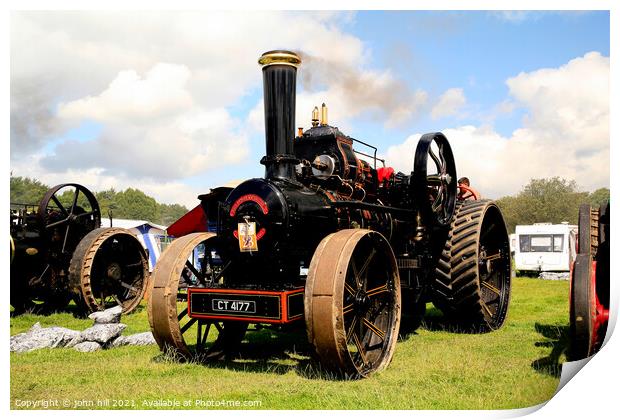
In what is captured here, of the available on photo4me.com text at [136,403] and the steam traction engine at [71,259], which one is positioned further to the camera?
the steam traction engine at [71,259]

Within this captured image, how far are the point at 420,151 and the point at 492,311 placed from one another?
3490mm

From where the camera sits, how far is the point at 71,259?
9688 mm

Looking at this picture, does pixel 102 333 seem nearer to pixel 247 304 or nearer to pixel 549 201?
pixel 247 304

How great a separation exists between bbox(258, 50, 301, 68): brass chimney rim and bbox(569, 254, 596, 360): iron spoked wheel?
2986 millimetres

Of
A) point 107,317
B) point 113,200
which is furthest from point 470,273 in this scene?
point 113,200

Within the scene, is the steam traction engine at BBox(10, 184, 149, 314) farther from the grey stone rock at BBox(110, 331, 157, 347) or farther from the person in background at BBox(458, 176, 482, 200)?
the person in background at BBox(458, 176, 482, 200)

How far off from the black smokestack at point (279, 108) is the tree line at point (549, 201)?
2690mm

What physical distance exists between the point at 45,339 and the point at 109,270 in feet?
12.3

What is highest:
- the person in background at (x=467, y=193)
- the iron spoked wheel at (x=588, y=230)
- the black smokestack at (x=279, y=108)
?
the black smokestack at (x=279, y=108)

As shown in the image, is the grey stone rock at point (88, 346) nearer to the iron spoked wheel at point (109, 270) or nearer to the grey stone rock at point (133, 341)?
the grey stone rock at point (133, 341)

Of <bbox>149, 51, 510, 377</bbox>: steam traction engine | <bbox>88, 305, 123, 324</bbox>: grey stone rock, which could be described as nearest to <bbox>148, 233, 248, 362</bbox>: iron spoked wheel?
<bbox>149, 51, 510, 377</bbox>: steam traction engine

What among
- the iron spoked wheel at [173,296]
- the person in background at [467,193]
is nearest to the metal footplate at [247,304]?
the iron spoked wheel at [173,296]

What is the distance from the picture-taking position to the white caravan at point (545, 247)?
1988cm

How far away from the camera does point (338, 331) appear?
4.62 m
